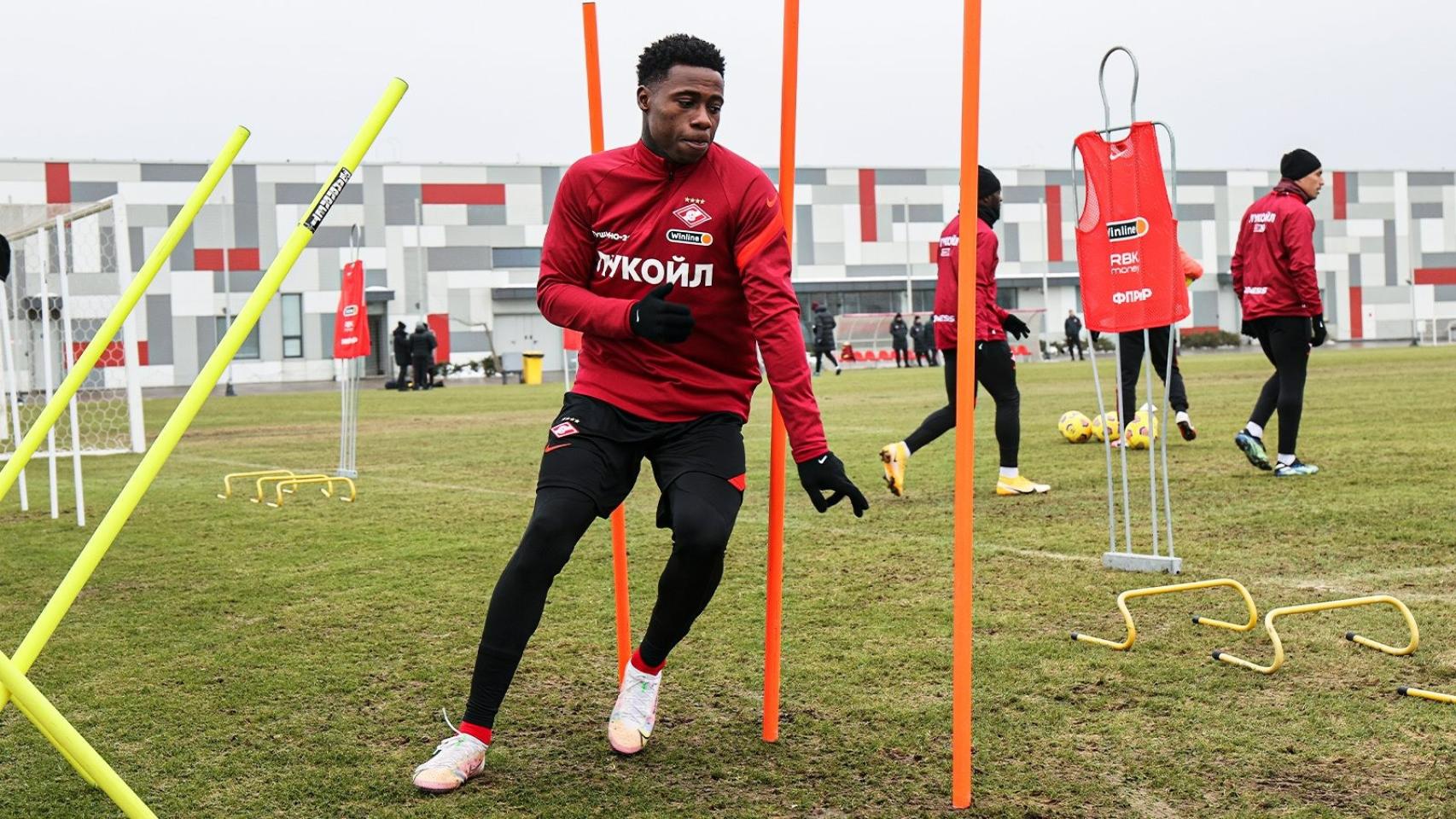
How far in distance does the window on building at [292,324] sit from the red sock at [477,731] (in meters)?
52.9

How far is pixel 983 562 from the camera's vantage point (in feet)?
23.0

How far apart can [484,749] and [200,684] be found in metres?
1.66

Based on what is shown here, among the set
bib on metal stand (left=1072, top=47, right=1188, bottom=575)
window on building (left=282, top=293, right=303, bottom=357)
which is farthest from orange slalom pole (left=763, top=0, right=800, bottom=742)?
window on building (left=282, top=293, right=303, bottom=357)

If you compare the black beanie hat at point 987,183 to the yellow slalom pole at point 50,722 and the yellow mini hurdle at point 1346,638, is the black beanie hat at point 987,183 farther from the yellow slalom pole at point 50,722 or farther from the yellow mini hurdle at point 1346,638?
the yellow slalom pole at point 50,722

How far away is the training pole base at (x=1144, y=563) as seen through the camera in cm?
650

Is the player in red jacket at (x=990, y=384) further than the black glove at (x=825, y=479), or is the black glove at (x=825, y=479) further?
the player in red jacket at (x=990, y=384)

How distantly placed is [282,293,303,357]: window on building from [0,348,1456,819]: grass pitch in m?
45.6

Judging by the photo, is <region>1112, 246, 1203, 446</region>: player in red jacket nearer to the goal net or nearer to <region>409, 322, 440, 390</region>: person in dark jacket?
the goal net

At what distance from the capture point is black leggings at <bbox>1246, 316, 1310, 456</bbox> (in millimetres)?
9930

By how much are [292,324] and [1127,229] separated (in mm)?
51038

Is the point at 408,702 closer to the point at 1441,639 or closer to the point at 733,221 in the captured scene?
the point at 733,221

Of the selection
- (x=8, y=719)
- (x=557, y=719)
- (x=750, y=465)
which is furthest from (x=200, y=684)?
(x=750, y=465)

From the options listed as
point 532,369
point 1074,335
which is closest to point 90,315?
point 532,369

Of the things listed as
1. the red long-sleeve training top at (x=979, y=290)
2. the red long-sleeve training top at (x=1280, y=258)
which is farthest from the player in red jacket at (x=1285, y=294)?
the red long-sleeve training top at (x=979, y=290)
